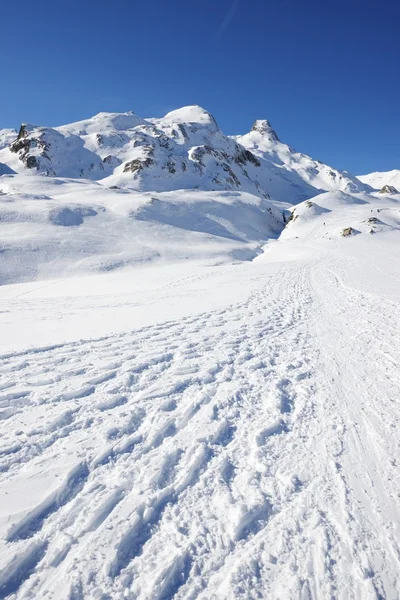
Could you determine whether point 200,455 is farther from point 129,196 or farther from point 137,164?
point 137,164

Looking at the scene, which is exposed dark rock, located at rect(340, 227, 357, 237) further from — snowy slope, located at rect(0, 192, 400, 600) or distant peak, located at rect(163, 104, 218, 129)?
distant peak, located at rect(163, 104, 218, 129)

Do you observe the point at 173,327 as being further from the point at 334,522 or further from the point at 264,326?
the point at 334,522

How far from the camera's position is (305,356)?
21.5 feet

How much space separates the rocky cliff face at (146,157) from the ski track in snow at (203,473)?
93.3 metres

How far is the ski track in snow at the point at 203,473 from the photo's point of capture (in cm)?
236

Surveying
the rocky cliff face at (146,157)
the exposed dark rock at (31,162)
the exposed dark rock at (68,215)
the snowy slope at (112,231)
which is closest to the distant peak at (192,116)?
the rocky cliff face at (146,157)

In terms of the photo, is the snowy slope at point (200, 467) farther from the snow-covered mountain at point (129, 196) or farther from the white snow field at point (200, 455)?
the snow-covered mountain at point (129, 196)

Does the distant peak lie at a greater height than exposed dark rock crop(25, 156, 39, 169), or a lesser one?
greater

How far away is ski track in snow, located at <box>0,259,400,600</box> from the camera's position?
236 cm

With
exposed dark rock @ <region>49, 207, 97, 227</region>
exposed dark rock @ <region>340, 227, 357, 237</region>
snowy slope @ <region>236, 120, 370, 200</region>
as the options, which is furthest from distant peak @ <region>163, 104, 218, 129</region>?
exposed dark rock @ <region>49, 207, 97, 227</region>

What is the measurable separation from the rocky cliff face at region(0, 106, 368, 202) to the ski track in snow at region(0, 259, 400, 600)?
9332 centimetres

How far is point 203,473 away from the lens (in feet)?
10.9

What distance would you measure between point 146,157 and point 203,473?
112924mm

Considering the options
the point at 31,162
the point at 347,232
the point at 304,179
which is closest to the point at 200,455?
the point at 347,232
